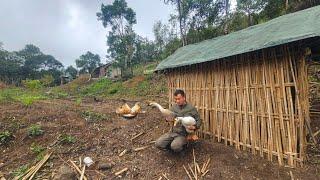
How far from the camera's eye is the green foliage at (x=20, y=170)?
21.0 ft

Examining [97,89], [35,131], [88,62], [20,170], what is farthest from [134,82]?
[88,62]

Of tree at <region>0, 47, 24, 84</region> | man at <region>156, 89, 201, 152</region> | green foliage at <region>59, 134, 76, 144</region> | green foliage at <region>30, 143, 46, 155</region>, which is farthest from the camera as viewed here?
tree at <region>0, 47, 24, 84</region>

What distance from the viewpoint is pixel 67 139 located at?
306 inches

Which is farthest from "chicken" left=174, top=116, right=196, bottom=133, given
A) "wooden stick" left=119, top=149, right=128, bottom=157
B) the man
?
"wooden stick" left=119, top=149, right=128, bottom=157

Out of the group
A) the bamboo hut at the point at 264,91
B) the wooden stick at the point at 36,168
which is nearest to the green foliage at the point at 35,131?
the wooden stick at the point at 36,168

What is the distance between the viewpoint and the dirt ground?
5828 mm

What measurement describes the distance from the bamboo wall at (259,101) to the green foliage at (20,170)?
4.18 m

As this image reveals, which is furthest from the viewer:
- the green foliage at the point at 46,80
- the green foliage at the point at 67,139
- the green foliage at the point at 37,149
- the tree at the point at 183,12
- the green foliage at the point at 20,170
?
the green foliage at the point at 46,80

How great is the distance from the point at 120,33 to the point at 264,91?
92.8 feet

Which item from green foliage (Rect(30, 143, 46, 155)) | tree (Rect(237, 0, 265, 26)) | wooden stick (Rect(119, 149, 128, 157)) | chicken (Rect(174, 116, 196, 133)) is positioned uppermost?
tree (Rect(237, 0, 265, 26))

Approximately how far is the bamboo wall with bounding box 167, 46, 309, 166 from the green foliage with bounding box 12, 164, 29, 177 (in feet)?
13.7

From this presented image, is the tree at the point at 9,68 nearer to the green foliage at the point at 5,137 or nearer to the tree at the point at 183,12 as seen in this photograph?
the tree at the point at 183,12

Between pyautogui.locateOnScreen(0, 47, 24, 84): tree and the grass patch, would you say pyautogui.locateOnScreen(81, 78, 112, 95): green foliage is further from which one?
pyautogui.locateOnScreen(0, 47, 24, 84): tree

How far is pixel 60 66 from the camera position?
59.4m
